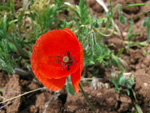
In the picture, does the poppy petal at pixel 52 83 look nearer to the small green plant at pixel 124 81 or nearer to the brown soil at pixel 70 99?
the brown soil at pixel 70 99

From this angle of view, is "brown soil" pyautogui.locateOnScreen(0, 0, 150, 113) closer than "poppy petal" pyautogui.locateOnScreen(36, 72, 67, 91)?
No

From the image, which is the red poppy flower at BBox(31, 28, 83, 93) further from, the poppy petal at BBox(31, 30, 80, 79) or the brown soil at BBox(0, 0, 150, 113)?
the brown soil at BBox(0, 0, 150, 113)

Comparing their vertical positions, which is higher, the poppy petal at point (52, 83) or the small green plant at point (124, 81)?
the poppy petal at point (52, 83)

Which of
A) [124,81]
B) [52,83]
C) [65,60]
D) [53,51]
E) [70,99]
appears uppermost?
[53,51]

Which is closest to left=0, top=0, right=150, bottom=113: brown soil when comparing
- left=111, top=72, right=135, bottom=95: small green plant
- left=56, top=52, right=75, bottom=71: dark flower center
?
left=111, top=72, right=135, bottom=95: small green plant

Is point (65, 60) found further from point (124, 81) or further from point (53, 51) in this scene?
point (124, 81)

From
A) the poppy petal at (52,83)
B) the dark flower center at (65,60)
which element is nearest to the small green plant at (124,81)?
the dark flower center at (65,60)

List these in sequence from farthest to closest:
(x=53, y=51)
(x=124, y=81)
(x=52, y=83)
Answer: (x=124, y=81), (x=53, y=51), (x=52, y=83)

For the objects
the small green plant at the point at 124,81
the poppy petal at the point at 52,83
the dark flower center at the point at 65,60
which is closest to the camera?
the poppy petal at the point at 52,83

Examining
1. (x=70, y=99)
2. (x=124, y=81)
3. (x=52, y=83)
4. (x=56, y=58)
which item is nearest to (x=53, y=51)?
(x=56, y=58)

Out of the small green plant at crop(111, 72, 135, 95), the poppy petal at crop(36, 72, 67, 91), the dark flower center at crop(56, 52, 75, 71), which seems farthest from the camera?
the small green plant at crop(111, 72, 135, 95)
